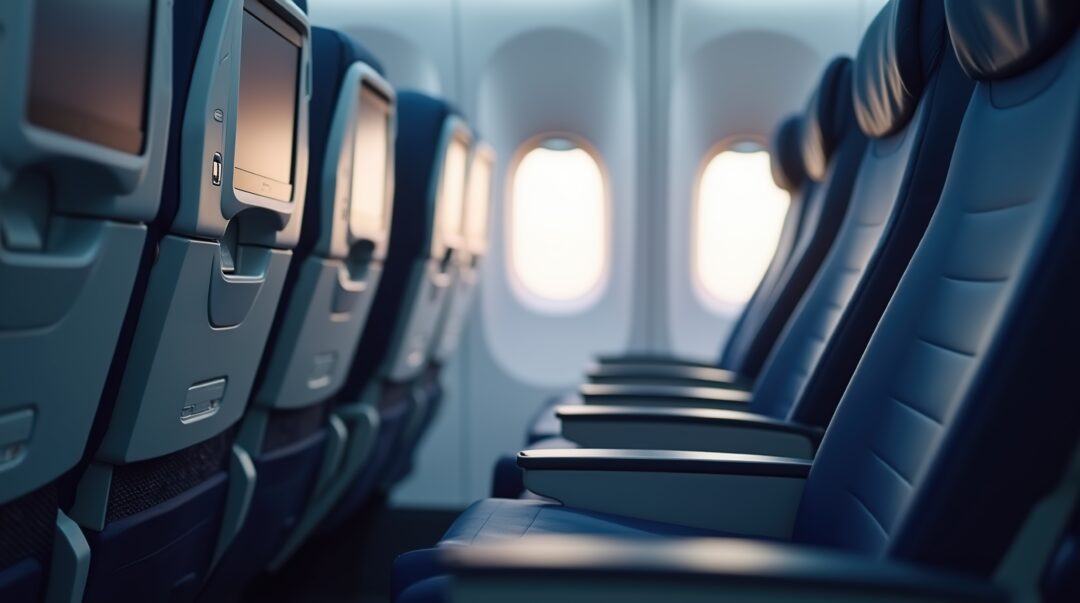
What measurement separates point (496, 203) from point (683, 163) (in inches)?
38.5

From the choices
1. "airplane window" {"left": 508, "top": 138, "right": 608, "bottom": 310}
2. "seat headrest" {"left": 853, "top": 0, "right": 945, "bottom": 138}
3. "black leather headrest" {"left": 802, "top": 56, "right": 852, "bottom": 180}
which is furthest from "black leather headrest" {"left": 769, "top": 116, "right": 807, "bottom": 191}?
"airplane window" {"left": 508, "top": 138, "right": 608, "bottom": 310}

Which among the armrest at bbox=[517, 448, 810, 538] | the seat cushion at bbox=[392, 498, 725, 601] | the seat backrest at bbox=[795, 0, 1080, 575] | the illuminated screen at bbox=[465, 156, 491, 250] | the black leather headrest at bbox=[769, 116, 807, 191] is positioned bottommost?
the seat cushion at bbox=[392, 498, 725, 601]

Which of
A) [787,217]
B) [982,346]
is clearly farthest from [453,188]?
[982,346]

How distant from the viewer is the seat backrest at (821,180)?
109 inches

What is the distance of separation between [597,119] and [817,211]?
2.66 meters

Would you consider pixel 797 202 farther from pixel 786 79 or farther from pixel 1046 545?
pixel 1046 545

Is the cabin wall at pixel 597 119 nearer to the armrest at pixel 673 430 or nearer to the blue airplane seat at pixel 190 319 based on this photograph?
the armrest at pixel 673 430

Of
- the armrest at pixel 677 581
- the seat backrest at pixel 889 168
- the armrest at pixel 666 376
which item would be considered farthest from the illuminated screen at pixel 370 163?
the armrest at pixel 677 581

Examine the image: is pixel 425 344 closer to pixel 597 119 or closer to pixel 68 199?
pixel 597 119

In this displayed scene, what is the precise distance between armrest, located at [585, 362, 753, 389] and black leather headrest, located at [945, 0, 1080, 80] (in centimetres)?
191

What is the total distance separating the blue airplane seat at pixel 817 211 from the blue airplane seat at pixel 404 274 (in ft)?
1.60

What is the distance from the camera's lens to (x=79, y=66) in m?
1.04

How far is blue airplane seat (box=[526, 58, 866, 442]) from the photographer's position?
276 cm

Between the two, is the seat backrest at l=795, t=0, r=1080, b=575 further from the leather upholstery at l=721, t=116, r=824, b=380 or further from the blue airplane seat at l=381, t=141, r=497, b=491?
the blue airplane seat at l=381, t=141, r=497, b=491
